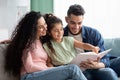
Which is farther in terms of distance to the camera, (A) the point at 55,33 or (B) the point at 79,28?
(B) the point at 79,28

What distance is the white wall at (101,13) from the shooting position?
348 centimetres

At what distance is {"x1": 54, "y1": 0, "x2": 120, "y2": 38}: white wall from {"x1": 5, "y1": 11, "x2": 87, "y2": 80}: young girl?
1.44 meters

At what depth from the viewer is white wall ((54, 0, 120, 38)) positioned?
3.48 meters

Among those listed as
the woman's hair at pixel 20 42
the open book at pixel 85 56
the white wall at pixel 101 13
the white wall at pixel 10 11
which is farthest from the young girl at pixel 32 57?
the white wall at pixel 101 13

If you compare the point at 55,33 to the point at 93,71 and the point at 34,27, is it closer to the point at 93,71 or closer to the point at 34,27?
the point at 34,27

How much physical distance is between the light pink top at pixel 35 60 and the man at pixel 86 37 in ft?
1.12

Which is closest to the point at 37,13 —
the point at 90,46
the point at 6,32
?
the point at 90,46

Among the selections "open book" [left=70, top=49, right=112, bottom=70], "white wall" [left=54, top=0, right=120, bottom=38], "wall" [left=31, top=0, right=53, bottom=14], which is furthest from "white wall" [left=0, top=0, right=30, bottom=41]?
"open book" [left=70, top=49, right=112, bottom=70]

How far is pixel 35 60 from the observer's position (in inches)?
78.3

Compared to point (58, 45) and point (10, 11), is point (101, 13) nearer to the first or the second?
point (10, 11)

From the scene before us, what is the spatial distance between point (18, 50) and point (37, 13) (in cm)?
35

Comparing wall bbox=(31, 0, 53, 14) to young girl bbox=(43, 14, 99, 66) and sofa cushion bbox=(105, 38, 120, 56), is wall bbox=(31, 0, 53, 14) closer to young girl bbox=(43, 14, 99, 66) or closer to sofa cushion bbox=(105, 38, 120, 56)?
sofa cushion bbox=(105, 38, 120, 56)

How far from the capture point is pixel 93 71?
2.25 m

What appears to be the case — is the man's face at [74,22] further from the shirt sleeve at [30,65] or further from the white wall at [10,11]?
the white wall at [10,11]
